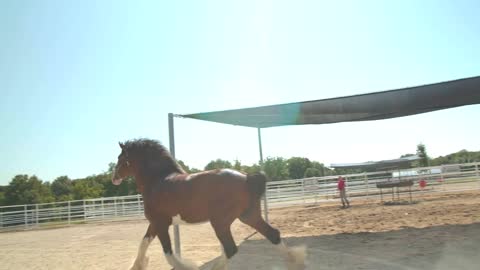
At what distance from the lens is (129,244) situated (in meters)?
10.2

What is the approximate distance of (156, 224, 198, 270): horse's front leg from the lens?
528cm

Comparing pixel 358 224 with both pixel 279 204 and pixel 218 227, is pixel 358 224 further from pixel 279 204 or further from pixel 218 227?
pixel 279 204

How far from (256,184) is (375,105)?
404 cm

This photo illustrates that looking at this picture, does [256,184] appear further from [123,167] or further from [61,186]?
[61,186]

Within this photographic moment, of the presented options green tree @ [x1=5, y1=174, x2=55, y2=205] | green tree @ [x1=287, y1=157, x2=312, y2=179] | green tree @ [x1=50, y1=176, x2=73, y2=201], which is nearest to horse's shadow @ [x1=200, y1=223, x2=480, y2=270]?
green tree @ [x1=5, y1=174, x2=55, y2=205]

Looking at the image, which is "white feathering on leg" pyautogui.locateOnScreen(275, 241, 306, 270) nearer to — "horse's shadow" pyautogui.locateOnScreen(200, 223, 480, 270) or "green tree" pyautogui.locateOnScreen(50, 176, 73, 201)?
"horse's shadow" pyautogui.locateOnScreen(200, 223, 480, 270)

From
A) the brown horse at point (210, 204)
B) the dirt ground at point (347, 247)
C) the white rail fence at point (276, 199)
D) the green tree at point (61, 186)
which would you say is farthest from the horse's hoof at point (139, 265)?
the green tree at point (61, 186)

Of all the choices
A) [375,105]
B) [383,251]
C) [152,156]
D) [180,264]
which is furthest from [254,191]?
[375,105]

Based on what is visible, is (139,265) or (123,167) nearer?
(139,265)

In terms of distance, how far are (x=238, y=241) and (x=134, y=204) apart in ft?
48.8

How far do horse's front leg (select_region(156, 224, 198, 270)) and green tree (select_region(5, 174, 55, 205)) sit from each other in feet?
108

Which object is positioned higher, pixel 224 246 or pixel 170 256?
pixel 224 246

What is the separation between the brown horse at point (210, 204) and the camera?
513cm

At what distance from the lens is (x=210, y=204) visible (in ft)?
17.0
